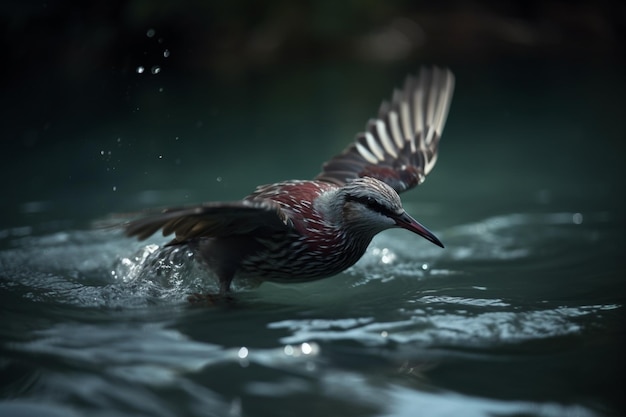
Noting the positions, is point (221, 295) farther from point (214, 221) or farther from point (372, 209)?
point (372, 209)

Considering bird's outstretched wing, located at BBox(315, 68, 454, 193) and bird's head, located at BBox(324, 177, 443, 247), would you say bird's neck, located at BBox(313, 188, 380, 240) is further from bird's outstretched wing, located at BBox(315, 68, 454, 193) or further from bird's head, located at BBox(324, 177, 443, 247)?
bird's outstretched wing, located at BBox(315, 68, 454, 193)

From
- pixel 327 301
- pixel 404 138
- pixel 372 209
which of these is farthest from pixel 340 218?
pixel 404 138

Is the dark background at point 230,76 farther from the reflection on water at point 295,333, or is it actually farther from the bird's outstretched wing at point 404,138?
the reflection on water at point 295,333

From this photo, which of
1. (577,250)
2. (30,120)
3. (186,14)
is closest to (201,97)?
(30,120)

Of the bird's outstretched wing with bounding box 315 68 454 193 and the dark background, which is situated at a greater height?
the dark background

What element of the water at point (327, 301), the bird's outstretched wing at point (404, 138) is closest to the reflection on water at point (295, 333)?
the water at point (327, 301)

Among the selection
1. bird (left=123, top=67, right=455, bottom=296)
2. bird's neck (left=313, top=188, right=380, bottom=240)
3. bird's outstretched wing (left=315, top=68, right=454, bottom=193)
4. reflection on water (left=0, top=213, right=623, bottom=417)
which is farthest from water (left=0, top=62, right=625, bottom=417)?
bird's outstretched wing (left=315, top=68, right=454, bottom=193)
